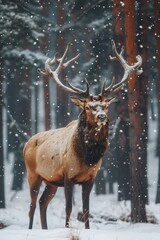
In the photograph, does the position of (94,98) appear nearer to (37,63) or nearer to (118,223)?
(118,223)

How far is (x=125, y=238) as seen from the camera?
24.5ft

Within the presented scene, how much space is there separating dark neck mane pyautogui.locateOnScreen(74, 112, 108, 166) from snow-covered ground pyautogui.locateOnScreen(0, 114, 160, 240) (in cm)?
120

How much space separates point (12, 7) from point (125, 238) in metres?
12.7

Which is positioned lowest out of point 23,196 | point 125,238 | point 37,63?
point 23,196

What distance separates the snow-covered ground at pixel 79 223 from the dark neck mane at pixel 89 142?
120 centimetres

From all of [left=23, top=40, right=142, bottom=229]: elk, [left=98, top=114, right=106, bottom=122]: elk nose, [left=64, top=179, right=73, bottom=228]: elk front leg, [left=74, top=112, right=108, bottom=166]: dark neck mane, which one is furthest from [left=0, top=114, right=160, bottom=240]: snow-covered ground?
[left=98, top=114, right=106, bottom=122]: elk nose

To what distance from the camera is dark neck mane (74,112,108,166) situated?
10.5 m

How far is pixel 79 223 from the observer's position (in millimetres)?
8312

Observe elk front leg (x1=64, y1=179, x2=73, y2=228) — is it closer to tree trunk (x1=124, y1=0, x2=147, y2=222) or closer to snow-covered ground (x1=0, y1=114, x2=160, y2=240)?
snow-covered ground (x1=0, y1=114, x2=160, y2=240)

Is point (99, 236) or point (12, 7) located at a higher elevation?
→ point (12, 7)

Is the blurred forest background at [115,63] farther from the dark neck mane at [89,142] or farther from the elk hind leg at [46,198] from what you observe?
the dark neck mane at [89,142]

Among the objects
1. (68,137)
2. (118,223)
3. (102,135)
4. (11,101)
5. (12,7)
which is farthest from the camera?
(11,101)

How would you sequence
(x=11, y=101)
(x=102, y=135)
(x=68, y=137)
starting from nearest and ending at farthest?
(x=102, y=135) < (x=68, y=137) < (x=11, y=101)

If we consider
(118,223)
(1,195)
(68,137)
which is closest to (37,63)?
(1,195)
